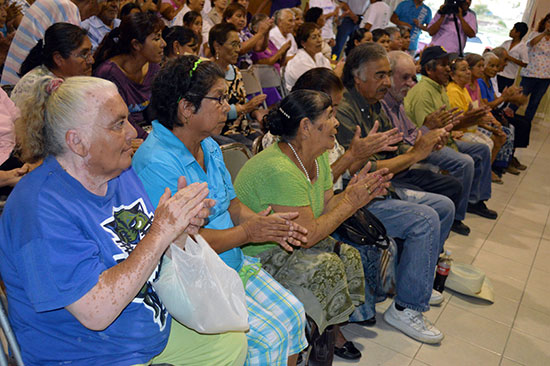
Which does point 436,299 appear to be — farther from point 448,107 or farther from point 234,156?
point 448,107

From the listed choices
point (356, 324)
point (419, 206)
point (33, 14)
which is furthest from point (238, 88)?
point (356, 324)

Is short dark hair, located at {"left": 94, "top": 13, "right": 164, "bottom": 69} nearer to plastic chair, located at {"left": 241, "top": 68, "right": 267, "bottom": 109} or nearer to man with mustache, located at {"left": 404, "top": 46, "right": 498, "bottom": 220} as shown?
plastic chair, located at {"left": 241, "top": 68, "right": 267, "bottom": 109}

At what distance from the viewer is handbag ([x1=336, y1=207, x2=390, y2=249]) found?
2.20 metres

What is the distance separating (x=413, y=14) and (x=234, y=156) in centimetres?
588

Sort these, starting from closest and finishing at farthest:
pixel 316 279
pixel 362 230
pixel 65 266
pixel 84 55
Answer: pixel 65 266
pixel 316 279
pixel 362 230
pixel 84 55

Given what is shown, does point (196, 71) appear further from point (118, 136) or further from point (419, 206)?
point (419, 206)

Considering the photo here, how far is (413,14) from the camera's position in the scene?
712 cm

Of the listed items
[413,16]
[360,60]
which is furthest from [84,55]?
[413,16]

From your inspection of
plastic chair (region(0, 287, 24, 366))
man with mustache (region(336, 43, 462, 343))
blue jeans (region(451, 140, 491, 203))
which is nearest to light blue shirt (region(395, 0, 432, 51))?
blue jeans (region(451, 140, 491, 203))

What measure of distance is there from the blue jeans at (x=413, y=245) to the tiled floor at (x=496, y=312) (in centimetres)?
22

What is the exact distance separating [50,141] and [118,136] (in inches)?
6.6

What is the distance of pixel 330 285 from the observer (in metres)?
1.86

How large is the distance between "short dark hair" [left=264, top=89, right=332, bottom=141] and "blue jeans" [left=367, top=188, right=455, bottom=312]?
77cm

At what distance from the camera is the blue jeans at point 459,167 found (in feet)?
12.2
